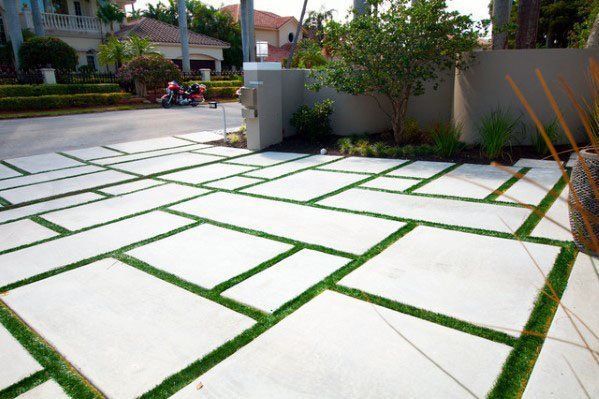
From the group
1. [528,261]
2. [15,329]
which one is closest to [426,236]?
[528,261]

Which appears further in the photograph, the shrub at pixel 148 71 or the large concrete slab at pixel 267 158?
A: the shrub at pixel 148 71

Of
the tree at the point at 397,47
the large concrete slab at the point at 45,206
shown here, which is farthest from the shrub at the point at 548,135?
the large concrete slab at the point at 45,206

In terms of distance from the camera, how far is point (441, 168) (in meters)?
4.92

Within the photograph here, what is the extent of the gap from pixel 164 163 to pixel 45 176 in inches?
58.5

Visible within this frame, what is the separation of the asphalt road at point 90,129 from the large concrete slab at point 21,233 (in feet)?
13.3

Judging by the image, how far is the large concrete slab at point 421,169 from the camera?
4.68 meters

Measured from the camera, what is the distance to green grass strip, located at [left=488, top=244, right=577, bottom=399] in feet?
4.95

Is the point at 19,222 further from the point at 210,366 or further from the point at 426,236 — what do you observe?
the point at 426,236

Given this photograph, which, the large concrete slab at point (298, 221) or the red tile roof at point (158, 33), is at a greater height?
the red tile roof at point (158, 33)

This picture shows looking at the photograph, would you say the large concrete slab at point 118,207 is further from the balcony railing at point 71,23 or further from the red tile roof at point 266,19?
the red tile roof at point 266,19

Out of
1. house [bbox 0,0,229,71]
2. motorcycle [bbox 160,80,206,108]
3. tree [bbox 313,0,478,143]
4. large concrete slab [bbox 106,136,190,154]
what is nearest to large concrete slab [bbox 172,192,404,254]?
tree [bbox 313,0,478,143]

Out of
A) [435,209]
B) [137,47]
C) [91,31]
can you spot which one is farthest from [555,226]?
[91,31]

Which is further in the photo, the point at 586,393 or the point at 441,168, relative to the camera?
the point at 441,168

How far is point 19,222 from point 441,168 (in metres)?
4.41
